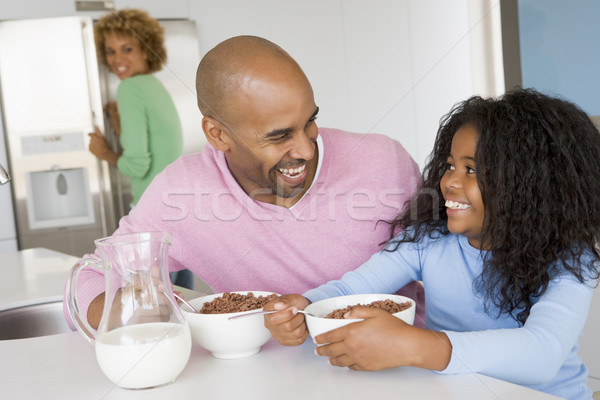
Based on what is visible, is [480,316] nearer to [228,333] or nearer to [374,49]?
[228,333]

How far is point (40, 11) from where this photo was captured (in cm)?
326

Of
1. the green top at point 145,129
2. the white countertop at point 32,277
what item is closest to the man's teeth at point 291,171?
the white countertop at point 32,277

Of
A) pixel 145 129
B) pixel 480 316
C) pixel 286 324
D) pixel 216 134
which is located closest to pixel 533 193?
pixel 480 316

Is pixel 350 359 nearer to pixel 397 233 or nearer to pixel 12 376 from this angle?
pixel 12 376

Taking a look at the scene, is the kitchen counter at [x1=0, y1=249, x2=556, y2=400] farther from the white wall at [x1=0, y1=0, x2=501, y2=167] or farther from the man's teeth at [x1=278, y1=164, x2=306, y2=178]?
the white wall at [x1=0, y1=0, x2=501, y2=167]

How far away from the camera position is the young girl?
0.85 metres

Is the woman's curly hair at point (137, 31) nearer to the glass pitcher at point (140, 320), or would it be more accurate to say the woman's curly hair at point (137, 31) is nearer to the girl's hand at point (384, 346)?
the glass pitcher at point (140, 320)

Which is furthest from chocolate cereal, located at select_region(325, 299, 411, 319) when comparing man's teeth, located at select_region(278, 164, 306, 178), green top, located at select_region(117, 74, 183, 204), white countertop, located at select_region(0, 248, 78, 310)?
green top, located at select_region(117, 74, 183, 204)

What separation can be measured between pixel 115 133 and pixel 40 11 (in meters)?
0.73

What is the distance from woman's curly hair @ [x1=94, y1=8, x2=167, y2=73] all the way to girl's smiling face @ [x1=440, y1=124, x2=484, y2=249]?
2440 millimetres

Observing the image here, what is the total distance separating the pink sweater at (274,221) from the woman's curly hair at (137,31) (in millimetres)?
2046

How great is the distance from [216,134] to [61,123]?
227cm

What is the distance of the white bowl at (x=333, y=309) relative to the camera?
0.78m

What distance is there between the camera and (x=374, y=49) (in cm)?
356
